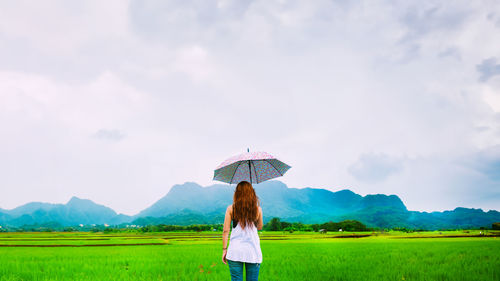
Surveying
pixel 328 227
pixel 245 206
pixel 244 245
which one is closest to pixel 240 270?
pixel 244 245

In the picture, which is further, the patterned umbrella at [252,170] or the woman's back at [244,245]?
the patterned umbrella at [252,170]

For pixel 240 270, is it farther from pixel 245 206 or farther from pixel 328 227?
pixel 328 227

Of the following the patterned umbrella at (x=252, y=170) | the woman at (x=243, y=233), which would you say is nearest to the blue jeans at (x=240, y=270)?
the woman at (x=243, y=233)

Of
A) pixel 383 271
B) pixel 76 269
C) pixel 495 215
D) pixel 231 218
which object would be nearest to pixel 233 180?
pixel 231 218

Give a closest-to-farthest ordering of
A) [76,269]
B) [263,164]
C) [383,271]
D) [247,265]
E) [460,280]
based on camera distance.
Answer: [247,265] → [263,164] → [460,280] → [383,271] → [76,269]

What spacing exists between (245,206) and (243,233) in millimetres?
426

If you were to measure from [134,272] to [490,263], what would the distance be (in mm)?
12838

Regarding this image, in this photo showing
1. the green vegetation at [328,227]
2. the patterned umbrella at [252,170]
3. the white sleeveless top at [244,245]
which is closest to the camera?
the white sleeveless top at [244,245]

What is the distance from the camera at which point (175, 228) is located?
3568 inches

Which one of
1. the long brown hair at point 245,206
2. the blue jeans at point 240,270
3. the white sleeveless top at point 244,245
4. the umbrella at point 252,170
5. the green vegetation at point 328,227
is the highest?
the umbrella at point 252,170

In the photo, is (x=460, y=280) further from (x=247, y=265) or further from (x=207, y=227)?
(x=207, y=227)

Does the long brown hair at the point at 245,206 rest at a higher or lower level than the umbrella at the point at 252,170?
lower

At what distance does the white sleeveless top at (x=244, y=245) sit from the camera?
4.86 m

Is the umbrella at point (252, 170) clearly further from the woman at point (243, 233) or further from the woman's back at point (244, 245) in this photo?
the woman's back at point (244, 245)
